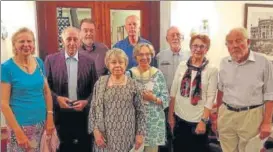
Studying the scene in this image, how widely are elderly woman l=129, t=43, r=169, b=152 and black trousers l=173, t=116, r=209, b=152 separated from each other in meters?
0.13

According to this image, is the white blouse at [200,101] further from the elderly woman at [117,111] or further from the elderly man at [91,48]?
the elderly man at [91,48]

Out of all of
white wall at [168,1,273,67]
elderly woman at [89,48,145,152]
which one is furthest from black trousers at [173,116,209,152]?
white wall at [168,1,273,67]

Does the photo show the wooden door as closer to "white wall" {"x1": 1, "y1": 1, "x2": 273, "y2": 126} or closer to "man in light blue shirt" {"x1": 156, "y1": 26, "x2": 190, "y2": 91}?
"white wall" {"x1": 1, "y1": 1, "x2": 273, "y2": 126}

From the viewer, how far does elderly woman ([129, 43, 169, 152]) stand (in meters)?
2.27

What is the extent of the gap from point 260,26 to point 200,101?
207 centimetres

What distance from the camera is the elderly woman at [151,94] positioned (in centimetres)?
227

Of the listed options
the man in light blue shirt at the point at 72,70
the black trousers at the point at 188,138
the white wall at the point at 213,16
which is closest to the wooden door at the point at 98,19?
the white wall at the point at 213,16

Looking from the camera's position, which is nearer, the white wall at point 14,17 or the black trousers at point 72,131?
the black trousers at point 72,131

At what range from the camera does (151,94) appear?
2.27 meters

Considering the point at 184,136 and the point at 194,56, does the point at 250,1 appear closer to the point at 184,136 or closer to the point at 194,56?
the point at 194,56

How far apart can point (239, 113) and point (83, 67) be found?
3.83 ft

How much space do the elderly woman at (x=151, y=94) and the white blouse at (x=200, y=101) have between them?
4.2 inches

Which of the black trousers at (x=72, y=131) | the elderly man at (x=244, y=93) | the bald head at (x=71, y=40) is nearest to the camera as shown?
the elderly man at (x=244, y=93)

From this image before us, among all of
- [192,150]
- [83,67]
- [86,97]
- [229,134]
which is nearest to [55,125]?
[86,97]
